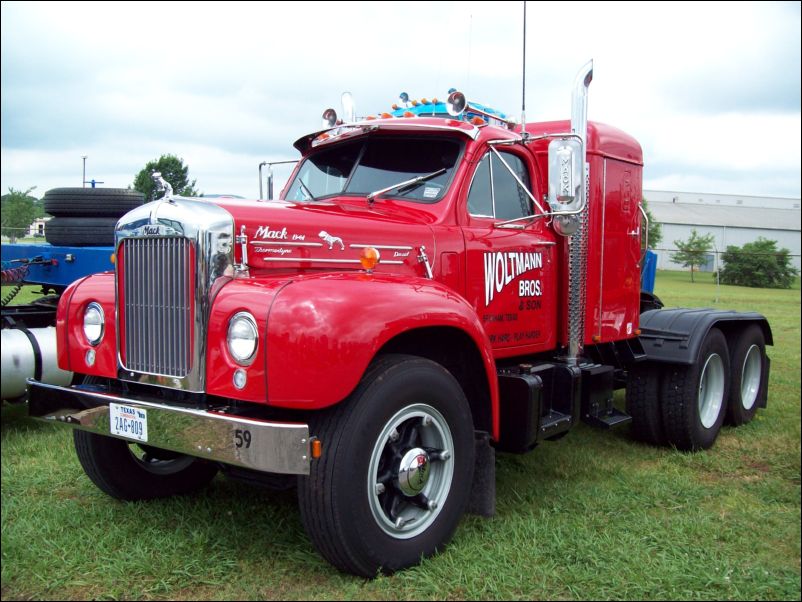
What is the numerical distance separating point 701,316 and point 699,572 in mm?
3099

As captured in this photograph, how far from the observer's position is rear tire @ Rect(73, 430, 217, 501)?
4383mm

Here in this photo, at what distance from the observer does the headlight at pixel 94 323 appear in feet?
13.3

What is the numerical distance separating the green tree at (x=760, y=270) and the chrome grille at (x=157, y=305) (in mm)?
21031

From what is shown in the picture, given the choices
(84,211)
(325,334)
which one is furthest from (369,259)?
(84,211)

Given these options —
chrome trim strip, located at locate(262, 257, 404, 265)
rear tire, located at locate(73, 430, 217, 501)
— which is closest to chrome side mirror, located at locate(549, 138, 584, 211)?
chrome trim strip, located at locate(262, 257, 404, 265)

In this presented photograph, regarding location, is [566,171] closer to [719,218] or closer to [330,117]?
[330,117]

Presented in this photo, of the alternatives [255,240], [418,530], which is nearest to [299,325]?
[255,240]

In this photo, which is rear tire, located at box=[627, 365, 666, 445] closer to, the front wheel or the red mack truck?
the red mack truck

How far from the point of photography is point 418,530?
3670 millimetres

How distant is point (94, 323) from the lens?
408 cm

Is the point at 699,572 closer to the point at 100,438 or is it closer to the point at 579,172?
the point at 579,172

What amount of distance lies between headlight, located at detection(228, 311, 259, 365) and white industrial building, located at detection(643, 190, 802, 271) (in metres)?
46.0

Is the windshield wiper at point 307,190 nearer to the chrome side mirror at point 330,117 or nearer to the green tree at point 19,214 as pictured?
the chrome side mirror at point 330,117

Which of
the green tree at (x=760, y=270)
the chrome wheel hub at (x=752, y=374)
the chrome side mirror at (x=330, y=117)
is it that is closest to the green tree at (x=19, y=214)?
the chrome side mirror at (x=330, y=117)
